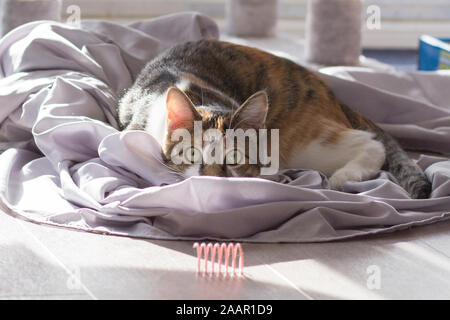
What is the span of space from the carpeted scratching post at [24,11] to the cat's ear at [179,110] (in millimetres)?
1645

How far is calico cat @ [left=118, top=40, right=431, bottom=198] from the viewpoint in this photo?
238 centimetres

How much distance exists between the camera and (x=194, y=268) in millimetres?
1853

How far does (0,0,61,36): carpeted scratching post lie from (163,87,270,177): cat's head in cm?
162

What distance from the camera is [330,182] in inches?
94.7

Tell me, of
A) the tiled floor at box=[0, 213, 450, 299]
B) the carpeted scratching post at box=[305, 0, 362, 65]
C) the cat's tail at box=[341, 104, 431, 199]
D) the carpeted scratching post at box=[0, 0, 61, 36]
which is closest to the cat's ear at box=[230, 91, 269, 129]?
the tiled floor at box=[0, 213, 450, 299]

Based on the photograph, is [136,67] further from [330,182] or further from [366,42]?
[366,42]

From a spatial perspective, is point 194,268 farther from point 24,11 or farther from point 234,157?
point 24,11

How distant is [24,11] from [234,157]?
70.1 inches

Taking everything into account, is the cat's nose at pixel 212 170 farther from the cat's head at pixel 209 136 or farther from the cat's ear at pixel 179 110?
the cat's ear at pixel 179 110

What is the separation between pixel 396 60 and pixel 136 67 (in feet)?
8.54

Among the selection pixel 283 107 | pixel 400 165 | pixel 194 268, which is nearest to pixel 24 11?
pixel 283 107

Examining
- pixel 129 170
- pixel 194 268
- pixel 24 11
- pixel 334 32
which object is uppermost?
pixel 24 11

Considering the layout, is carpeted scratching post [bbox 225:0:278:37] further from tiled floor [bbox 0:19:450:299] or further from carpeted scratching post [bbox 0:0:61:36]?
tiled floor [bbox 0:19:450:299]
